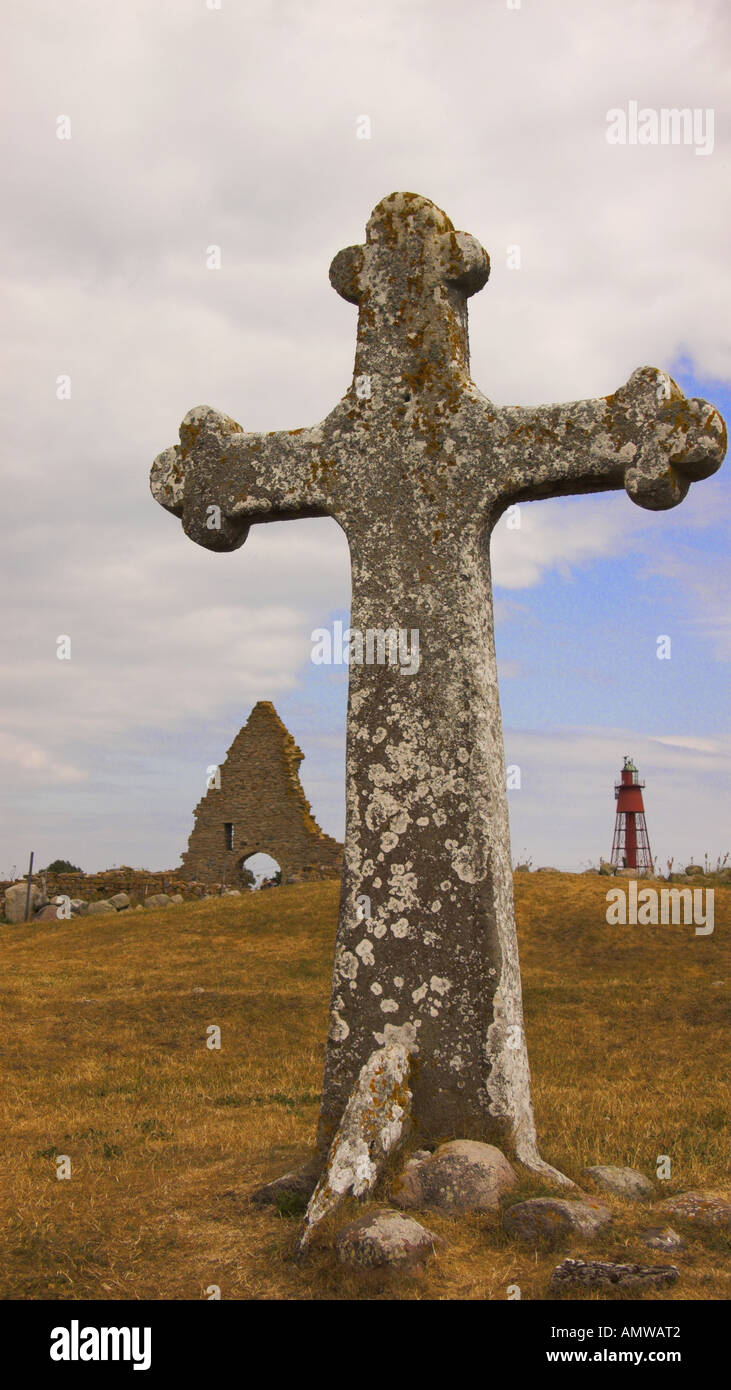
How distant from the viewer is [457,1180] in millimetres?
5301

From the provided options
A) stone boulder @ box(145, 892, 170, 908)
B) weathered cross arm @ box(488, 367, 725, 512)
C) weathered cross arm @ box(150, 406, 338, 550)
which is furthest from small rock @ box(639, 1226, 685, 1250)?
stone boulder @ box(145, 892, 170, 908)

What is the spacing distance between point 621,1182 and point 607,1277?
→ 1.69m

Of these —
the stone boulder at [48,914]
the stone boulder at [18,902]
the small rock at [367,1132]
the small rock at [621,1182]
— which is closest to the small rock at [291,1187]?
the small rock at [367,1132]

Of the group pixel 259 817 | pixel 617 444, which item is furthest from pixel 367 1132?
pixel 259 817

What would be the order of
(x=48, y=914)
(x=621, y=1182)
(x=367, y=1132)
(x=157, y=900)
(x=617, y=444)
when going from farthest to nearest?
1. (x=157, y=900)
2. (x=48, y=914)
3. (x=617, y=444)
4. (x=621, y=1182)
5. (x=367, y=1132)

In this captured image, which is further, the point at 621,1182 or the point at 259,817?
the point at 259,817

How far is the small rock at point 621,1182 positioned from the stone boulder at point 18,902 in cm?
2521

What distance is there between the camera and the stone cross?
19.4 feet

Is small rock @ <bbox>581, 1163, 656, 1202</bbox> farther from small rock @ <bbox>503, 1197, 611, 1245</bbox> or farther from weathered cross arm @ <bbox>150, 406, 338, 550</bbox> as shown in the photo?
weathered cross arm @ <bbox>150, 406, 338, 550</bbox>

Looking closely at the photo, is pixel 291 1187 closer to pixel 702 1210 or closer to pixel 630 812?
pixel 702 1210

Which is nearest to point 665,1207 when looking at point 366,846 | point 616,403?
point 366,846

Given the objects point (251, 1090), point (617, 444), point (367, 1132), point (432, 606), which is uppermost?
point (617, 444)

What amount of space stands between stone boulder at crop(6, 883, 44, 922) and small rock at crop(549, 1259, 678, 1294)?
26618 mm

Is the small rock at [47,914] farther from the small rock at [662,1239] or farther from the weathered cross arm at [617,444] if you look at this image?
the small rock at [662,1239]
